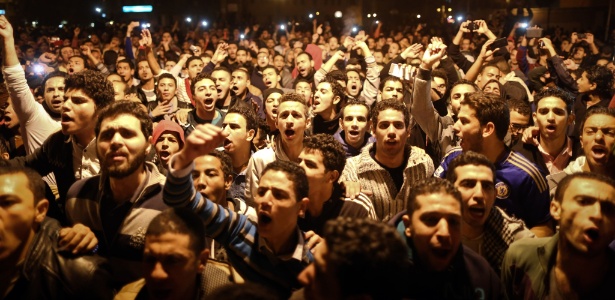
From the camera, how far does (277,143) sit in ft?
17.3

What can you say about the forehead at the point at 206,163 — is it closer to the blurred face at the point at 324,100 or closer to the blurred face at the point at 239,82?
the blurred face at the point at 324,100

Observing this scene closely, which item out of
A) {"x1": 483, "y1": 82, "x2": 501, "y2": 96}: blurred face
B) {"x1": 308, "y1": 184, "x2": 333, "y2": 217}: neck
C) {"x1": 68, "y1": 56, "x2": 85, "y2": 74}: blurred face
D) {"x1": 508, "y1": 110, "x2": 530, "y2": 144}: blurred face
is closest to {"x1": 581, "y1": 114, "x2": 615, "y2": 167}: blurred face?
{"x1": 508, "y1": 110, "x2": 530, "y2": 144}: blurred face

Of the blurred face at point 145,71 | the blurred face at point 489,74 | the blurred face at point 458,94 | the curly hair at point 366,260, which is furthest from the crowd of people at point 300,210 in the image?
the blurred face at point 145,71

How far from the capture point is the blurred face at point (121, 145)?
3221 millimetres

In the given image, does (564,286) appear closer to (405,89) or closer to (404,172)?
(404,172)

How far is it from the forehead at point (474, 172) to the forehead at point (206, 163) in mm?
1659

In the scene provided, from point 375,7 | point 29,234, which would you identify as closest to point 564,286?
point 29,234

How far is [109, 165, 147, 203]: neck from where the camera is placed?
325 centimetres

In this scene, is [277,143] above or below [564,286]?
above

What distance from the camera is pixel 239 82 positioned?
Result: 27.1ft

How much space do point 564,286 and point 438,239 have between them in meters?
0.74

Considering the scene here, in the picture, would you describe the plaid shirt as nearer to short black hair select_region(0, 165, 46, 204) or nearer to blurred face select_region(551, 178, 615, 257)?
blurred face select_region(551, 178, 615, 257)

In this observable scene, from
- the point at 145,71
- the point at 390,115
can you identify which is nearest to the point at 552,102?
the point at 390,115

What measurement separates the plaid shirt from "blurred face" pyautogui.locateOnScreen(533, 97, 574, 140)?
6.59 feet
